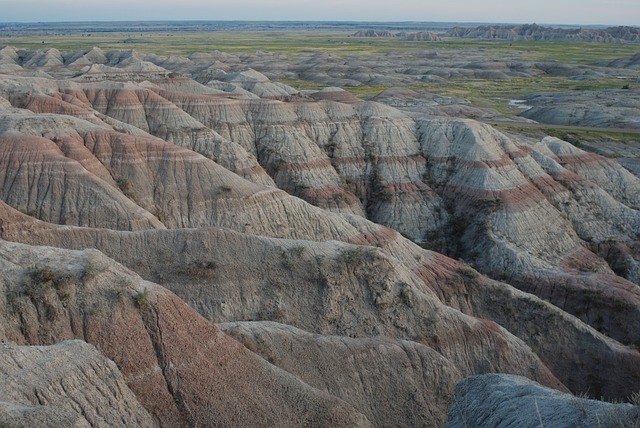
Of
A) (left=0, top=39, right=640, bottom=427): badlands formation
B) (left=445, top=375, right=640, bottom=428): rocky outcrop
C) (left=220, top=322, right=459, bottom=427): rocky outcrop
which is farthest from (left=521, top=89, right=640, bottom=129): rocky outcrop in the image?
(left=445, top=375, right=640, bottom=428): rocky outcrop

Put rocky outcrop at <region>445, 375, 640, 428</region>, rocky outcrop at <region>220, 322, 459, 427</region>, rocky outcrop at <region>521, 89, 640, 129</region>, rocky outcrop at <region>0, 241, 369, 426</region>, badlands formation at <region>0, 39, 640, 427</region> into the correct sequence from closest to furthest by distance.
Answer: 1. rocky outcrop at <region>445, 375, 640, 428</region>
2. rocky outcrop at <region>0, 241, 369, 426</region>
3. badlands formation at <region>0, 39, 640, 427</region>
4. rocky outcrop at <region>220, 322, 459, 427</region>
5. rocky outcrop at <region>521, 89, 640, 129</region>

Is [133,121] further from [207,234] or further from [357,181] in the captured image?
[207,234]

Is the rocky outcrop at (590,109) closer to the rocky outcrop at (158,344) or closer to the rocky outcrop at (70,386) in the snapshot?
the rocky outcrop at (158,344)

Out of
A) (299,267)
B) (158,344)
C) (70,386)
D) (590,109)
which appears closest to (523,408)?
(158,344)

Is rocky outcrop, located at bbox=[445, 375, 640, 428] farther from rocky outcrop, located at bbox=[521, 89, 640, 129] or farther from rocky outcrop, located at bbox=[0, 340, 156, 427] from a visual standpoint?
rocky outcrop, located at bbox=[521, 89, 640, 129]

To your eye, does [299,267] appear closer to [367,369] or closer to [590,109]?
[367,369]

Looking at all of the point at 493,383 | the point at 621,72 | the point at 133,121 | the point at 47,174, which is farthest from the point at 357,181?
the point at 621,72
